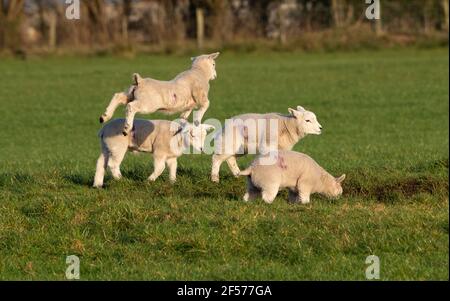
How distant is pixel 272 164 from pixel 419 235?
81.6 inches

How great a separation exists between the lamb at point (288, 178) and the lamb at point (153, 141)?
1283 millimetres

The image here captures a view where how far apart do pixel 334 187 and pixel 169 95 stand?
2.22 metres

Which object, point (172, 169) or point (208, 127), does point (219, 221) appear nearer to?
point (208, 127)

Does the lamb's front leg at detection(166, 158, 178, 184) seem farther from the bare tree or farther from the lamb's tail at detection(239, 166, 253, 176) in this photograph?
the bare tree

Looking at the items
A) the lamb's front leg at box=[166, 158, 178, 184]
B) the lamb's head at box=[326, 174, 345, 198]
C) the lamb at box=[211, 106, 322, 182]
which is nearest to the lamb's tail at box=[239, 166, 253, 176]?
the lamb at box=[211, 106, 322, 182]

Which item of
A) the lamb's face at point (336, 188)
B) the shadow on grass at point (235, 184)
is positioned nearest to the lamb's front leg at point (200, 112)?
the shadow on grass at point (235, 184)

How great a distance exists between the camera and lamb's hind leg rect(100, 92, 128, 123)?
13148 mm

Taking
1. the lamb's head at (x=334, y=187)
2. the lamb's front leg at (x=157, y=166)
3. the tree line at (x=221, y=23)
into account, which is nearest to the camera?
the lamb's head at (x=334, y=187)

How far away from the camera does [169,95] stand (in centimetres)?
1341

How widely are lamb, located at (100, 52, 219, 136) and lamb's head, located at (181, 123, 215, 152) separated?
9 centimetres

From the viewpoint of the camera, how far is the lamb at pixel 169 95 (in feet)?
43.3

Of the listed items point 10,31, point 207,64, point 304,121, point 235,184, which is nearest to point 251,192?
point 235,184

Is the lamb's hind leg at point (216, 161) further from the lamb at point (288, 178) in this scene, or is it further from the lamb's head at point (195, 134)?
the lamb at point (288, 178)

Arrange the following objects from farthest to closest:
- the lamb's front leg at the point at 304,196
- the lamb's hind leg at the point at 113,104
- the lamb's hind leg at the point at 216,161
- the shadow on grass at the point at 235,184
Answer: the lamb's hind leg at the point at 216,161, the shadow on grass at the point at 235,184, the lamb's hind leg at the point at 113,104, the lamb's front leg at the point at 304,196
